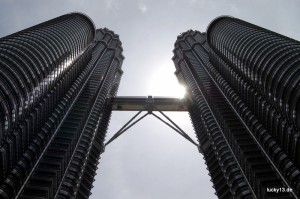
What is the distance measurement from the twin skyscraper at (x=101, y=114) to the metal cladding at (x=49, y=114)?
176mm

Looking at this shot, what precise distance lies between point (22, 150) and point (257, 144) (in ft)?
130

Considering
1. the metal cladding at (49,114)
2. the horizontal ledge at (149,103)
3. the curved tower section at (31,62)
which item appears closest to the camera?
the curved tower section at (31,62)

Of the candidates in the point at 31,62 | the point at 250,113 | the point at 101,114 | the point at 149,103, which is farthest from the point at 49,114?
the point at 250,113

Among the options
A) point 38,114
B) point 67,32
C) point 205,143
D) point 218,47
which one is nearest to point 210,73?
point 218,47

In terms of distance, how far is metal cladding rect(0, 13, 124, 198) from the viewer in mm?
50562

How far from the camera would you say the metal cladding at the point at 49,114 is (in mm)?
50562

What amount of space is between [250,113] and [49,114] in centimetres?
3883

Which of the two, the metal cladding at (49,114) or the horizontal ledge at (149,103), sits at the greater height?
the horizontal ledge at (149,103)

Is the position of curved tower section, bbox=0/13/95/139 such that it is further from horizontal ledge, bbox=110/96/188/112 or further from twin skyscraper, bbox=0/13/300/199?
horizontal ledge, bbox=110/96/188/112

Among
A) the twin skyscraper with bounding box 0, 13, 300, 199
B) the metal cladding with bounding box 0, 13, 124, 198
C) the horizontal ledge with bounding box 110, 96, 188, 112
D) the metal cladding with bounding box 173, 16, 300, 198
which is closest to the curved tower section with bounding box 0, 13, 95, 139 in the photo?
the metal cladding with bounding box 0, 13, 124, 198

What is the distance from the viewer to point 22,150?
57.3 meters

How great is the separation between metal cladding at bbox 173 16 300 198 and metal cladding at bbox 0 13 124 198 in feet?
79.6

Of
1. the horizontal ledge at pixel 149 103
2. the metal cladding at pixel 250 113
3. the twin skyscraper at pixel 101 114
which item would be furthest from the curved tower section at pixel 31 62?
the metal cladding at pixel 250 113

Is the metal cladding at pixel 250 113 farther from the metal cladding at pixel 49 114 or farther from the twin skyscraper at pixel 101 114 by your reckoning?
the metal cladding at pixel 49 114
